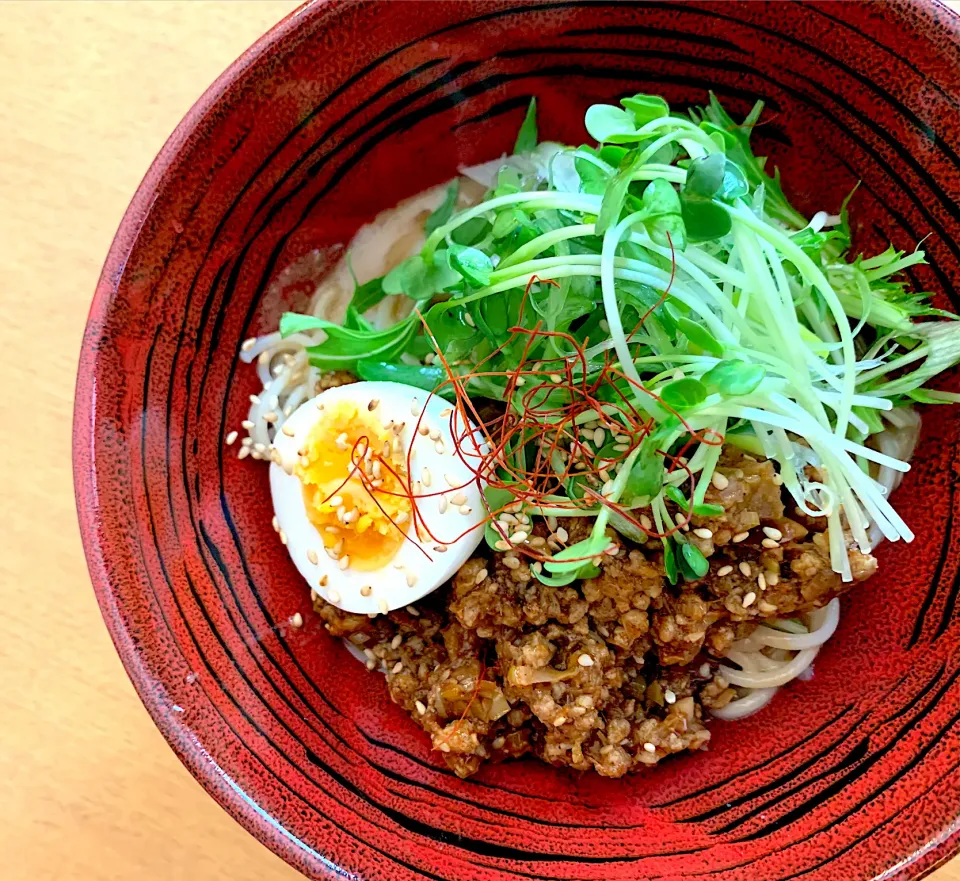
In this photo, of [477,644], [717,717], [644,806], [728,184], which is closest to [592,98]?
[728,184]

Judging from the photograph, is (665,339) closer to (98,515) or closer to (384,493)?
(384,493)

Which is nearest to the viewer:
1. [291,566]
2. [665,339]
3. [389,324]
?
[665,339]

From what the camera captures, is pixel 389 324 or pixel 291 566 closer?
pixel 291 566

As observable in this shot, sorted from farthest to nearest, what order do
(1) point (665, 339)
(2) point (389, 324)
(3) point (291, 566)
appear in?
(2) point (389, 324) < (3) point (291, 566) < (1) point (665, 339)

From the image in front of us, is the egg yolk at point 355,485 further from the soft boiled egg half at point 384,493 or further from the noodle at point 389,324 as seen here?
the noodle at point 389,324

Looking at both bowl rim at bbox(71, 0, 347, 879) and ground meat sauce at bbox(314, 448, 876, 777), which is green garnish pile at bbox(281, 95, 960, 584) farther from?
bowl rim at bbox(71, 0, 347, 879)

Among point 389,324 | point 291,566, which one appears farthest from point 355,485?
point 389,324
